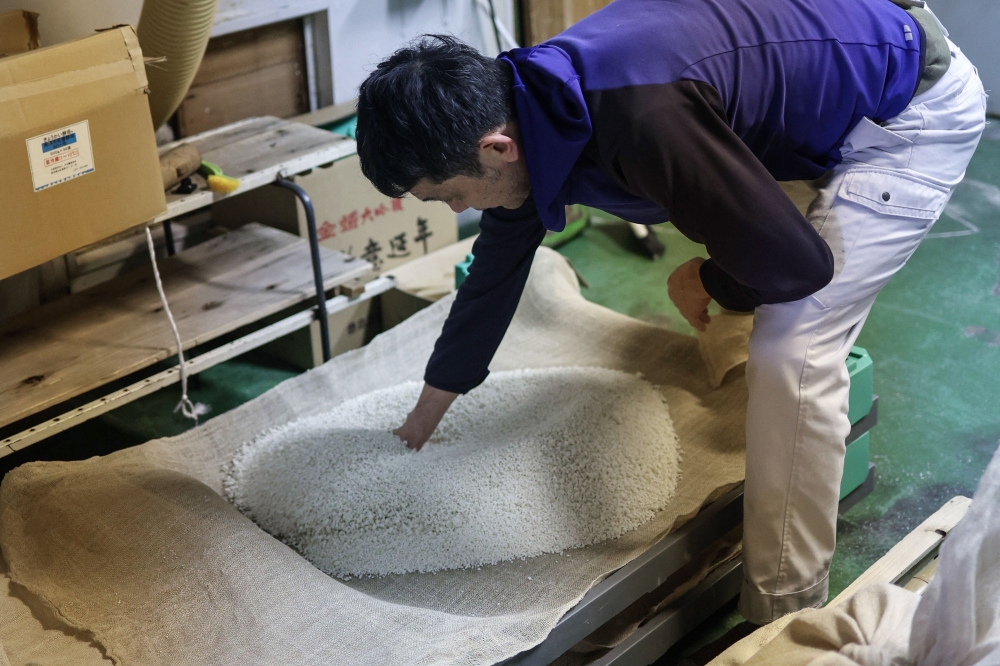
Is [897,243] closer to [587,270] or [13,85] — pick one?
[13,85]

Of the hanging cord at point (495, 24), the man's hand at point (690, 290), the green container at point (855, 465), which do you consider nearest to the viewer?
the man's hand at point (690, 290)

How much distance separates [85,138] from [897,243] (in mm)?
1345

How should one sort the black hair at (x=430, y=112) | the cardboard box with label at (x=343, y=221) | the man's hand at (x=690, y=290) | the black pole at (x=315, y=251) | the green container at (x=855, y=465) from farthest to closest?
the cardboard box with label at (x=343, y=221) < the black pole at (x=315, y=251) < the green container at (x=855, y=465) < the man's hand at (x=690, y=290) < the black hair at (x=430, y=112)

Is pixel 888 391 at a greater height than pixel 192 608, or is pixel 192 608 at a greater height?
pixel 192 608

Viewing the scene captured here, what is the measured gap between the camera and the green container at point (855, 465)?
6.19ft

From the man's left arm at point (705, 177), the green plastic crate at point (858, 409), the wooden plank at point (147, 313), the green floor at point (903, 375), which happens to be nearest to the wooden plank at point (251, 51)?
the wooden plank at point (147, 313)

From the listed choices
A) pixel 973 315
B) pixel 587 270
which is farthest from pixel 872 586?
pixel 587 270

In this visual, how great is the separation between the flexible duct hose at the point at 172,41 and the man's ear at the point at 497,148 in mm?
913

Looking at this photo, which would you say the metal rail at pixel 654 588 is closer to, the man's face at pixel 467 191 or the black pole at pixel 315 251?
the man's face at pixel 467 191

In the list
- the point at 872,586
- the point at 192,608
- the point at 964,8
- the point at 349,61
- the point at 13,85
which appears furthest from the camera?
the point at 964,8

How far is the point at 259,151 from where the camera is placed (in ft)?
7.29

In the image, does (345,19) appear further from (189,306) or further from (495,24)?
(189,306)

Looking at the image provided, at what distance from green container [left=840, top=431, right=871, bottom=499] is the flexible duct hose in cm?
151

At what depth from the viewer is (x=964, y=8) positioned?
386 centimetres
